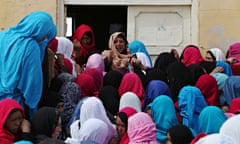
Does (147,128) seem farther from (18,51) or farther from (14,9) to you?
(14,9)

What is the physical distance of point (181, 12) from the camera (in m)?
11.4

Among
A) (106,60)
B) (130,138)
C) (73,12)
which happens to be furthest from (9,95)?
(73,12)

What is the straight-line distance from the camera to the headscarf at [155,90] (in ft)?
27.6

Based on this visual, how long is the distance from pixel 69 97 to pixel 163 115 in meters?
1.10

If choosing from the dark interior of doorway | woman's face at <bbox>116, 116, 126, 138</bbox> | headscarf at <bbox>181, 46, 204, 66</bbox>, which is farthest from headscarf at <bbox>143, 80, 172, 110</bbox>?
the dark interior of doorway

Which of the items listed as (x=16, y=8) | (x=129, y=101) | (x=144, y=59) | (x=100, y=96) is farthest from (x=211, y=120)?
(x=16, y=8)

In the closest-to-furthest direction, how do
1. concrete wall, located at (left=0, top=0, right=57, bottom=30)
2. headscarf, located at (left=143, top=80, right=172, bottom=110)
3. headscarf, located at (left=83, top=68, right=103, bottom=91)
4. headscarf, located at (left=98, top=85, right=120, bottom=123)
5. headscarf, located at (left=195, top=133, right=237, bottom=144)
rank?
headscarf, located at (left=195, top=133, right=237, bottom=144)
headscarf, located at (left=98, top=85, right=120, bottom=123)
headscarf, located at (left=143, top=80, right=172, bottom=110)
headscarf, located at (left=83, top=68, right=103, bottom=91)
concrete wall, located at (left=0, top=0, right=57, bottom=30)

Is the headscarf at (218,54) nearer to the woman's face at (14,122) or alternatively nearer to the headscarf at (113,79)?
the headscarf at (113,79)

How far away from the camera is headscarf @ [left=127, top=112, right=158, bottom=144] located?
22.9 feet

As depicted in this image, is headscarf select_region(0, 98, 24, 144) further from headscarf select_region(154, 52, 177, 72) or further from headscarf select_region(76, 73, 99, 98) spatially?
headscarf select_region(154, 52, 177, 72)

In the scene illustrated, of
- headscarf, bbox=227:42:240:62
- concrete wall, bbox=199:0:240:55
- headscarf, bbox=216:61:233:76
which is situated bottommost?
headscarf, bbox=216:61:233:76

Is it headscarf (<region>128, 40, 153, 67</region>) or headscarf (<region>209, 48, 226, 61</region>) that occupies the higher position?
headscarf (<region>128, 40, 153, 67</region>)

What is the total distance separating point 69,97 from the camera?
8.06 metres

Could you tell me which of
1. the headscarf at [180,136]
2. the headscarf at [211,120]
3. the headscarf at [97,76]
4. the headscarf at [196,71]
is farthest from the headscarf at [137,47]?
the headscarf at [180,136]
